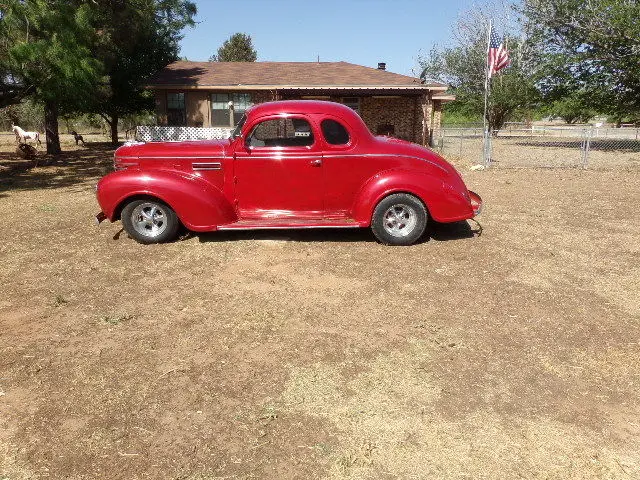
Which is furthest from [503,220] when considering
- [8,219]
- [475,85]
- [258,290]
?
[475,85]

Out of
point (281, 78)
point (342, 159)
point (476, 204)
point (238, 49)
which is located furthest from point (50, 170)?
point (238, 49)

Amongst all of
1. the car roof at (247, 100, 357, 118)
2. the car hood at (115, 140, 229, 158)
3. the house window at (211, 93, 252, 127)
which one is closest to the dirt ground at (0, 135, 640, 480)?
→ the car hood at (115, 140, 229, 158)

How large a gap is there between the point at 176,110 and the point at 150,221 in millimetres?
16992

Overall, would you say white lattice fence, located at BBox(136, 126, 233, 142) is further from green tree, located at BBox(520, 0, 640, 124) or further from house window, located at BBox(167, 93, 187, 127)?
green tree, located at BBox(520, 0, 640, 124)

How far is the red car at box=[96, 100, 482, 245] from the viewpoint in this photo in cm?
589

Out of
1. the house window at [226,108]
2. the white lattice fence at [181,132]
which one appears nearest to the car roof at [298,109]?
the white lattice fence at [181,132]

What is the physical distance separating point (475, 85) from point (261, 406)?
3776cm

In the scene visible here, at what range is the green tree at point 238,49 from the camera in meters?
57.8

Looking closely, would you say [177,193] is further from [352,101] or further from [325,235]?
[352,101]

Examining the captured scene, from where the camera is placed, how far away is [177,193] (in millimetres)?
5820

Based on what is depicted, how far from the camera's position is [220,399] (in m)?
3.00

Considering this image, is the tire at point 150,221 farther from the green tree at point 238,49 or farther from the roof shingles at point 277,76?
the green tree at point 238,49

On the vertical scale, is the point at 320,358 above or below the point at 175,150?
below

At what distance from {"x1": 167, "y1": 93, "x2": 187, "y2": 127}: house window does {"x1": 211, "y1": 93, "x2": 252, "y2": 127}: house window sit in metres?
1.43
